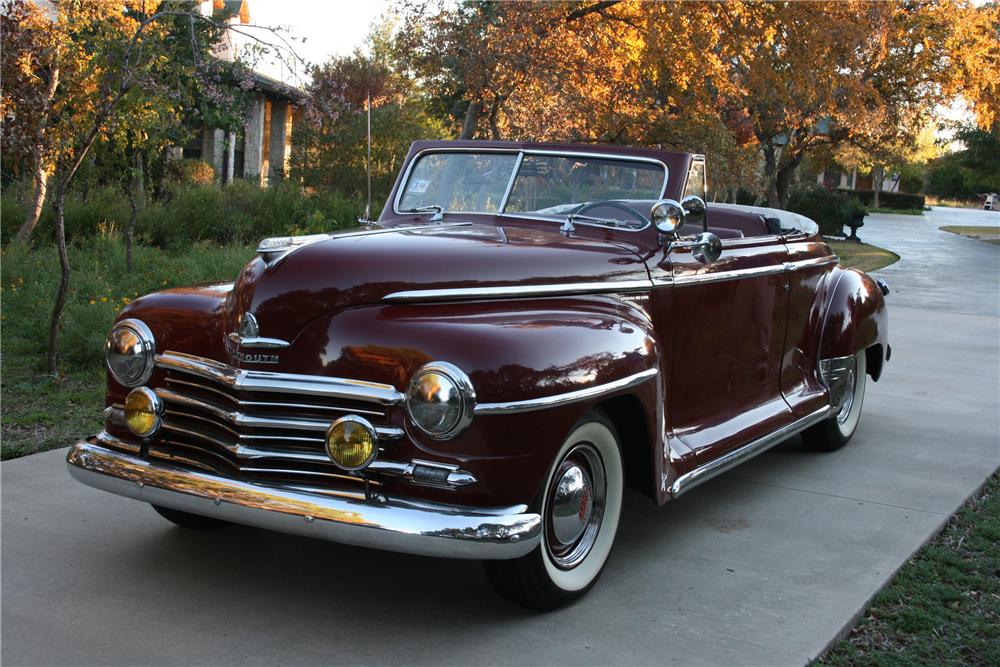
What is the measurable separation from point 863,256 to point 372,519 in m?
19.7

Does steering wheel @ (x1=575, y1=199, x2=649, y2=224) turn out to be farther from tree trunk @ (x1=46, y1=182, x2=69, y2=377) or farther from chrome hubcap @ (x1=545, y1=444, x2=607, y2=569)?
tree trunk @ (x1=46, y1=182, x2=69, y2=377)

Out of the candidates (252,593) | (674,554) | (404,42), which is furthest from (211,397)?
(404,42)

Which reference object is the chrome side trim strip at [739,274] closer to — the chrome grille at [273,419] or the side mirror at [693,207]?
the side mirror at [693,207]

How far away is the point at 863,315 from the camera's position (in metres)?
6.04

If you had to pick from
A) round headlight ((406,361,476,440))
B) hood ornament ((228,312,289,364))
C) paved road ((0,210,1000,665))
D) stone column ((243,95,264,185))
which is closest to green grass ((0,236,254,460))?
paved road ((0,210,1000,665))

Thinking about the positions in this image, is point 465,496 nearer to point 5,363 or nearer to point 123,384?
point 123,384

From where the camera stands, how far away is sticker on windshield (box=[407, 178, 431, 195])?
199 inches

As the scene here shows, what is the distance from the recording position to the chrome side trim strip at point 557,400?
10.5ft

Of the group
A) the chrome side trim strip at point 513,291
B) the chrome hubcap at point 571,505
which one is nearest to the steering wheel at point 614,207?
the chrome side trim strip at point 513,291

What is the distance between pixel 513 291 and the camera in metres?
3.67

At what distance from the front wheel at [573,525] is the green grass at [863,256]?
14.5 m

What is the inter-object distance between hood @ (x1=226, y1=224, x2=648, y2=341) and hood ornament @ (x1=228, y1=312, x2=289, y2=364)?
0.02 meters

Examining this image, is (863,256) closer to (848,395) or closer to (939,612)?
(848,395)

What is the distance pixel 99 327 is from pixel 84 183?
217 inches
